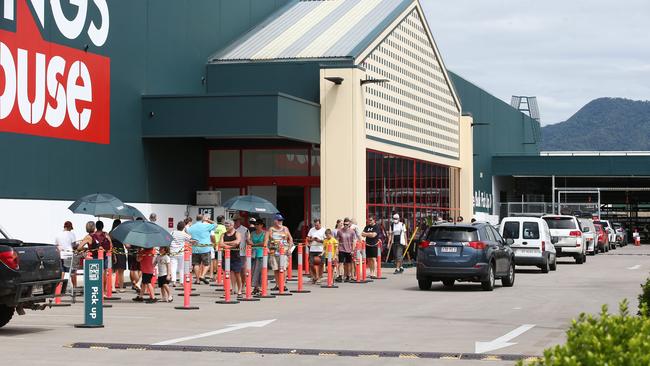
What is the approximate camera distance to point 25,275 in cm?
1650

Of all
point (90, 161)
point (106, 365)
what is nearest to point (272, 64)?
point (90, 161)

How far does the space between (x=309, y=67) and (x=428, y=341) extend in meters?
23.1

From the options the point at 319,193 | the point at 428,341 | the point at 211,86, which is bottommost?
the point at 428,341

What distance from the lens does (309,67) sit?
37625mm

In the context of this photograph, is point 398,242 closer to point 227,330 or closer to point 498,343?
point 227,330

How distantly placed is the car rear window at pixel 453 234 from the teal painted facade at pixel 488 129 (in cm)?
3184

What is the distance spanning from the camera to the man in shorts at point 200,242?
28898 millimetres

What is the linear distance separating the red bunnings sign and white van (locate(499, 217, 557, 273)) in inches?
523

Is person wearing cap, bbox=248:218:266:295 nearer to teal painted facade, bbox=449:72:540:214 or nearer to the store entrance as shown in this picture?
the store entrance

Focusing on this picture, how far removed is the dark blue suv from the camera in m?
26.7

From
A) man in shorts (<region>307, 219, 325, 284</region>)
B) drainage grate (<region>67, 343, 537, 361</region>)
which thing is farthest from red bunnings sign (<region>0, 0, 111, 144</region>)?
drainage grate (<region>67, 343, 537, 361</region>)

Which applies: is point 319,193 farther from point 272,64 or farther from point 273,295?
point 273,295

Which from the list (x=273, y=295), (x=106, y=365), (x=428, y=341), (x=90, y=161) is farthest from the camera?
(x=90, y=161)

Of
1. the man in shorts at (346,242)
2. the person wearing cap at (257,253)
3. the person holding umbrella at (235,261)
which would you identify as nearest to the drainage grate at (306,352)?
the person holding umbrella at (235,261)
